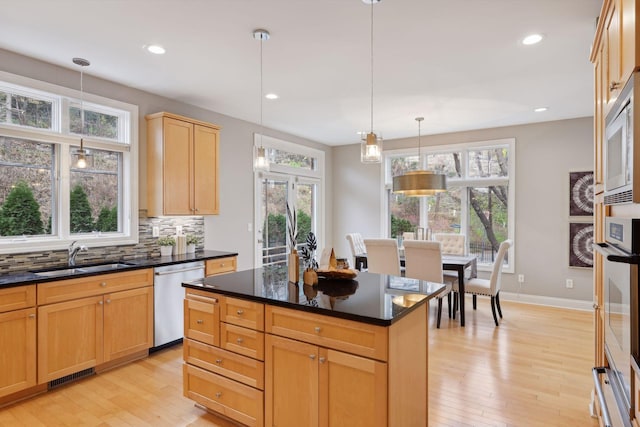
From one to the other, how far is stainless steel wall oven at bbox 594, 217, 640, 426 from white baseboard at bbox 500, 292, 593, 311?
4109 millimetres

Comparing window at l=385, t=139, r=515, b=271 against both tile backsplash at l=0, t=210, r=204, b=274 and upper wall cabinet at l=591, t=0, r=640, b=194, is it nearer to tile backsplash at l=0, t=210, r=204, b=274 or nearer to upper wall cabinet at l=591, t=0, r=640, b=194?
tile backsplash at l=0, t=210, r=204, b=274

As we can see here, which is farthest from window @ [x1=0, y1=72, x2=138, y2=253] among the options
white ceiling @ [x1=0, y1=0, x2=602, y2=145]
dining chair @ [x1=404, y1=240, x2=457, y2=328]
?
dining chair @ [x1=404, y1=240, x2=457, y2=328]

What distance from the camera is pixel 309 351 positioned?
1912 mm

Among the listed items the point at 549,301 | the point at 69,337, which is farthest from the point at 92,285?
the point at 549,301

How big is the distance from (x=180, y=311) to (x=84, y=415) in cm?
131

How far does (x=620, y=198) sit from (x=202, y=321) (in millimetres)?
2304

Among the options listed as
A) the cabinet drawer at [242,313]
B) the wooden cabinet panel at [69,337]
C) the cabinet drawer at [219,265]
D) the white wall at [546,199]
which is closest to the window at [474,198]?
the white wall at [546,199]

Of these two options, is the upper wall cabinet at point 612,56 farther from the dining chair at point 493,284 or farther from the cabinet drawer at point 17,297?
the cabinet drawer at point 17,297

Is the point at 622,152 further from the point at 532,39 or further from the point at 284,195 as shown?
the point at 284,195

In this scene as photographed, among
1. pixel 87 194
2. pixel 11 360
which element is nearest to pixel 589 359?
pixel 11 360

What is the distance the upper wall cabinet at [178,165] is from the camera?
12.7 ft

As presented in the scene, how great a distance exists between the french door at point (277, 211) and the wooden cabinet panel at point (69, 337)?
2.53m

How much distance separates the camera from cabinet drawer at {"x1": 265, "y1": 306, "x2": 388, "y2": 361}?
1.71 m

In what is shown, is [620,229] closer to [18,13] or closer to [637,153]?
[637,153]
